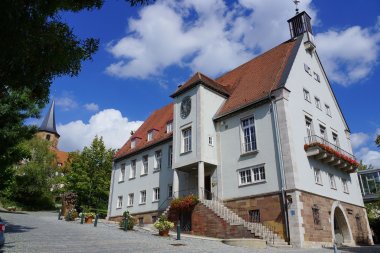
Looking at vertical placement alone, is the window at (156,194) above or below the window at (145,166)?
below

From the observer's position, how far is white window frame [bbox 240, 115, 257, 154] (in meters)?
23.7

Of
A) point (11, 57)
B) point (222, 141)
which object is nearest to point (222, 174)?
point (222, 141)

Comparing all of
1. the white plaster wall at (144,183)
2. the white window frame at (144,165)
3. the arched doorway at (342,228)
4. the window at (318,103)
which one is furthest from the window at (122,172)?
the arched doorway at (342,228)

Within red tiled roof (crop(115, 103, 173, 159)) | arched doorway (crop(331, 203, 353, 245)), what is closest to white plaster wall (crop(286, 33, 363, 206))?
arched doorway (crop(331, 203, 353, 245))

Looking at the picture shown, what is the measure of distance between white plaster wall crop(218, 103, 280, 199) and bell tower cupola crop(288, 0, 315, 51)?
885 cm

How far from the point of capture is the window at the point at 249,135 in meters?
23.7

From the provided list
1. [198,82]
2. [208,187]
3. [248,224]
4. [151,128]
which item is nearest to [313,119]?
[198,82]

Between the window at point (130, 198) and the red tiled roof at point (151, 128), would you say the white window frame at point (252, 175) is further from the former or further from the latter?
the window at point (130, 198)

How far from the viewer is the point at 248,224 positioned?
64.3 ft

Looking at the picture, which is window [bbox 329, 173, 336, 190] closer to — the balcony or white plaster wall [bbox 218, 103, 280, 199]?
the balcony

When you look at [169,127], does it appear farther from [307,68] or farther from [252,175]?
[307,68]

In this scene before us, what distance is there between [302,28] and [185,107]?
1254cm

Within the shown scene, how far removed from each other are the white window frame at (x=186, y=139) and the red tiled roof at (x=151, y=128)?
341 centimetres

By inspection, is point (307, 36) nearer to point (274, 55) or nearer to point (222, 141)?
point (274, 55)
